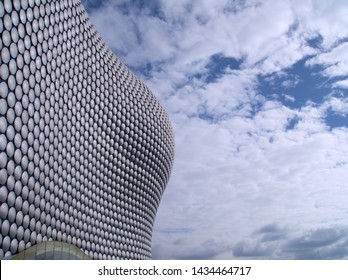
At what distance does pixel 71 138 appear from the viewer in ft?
121

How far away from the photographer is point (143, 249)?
214 feet

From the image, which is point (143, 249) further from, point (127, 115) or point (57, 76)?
point (57, 76)

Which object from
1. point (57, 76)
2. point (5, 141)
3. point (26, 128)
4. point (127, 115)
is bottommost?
point (5, 141)

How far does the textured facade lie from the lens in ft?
82.9

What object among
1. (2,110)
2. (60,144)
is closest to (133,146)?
(60,144)

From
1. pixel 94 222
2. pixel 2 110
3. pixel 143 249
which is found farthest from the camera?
pixel 143 249

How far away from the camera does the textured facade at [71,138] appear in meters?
25.3

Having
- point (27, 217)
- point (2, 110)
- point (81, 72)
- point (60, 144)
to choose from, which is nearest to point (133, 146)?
point (81, 72)

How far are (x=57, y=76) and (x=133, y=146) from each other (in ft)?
77.5

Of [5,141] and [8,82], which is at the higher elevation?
→ [8,82]

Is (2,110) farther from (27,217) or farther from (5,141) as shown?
(27,217)

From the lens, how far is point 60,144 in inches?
1331
